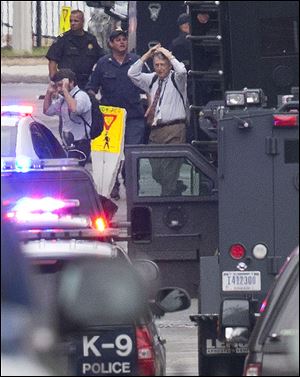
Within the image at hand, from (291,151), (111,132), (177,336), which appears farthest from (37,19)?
(111,132)

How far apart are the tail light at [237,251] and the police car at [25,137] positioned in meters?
1.88

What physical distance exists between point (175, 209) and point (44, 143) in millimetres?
1622

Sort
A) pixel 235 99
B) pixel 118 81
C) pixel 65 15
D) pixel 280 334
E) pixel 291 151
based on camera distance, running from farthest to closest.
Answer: pixel 118 81
pixel 65 15
pixel 235 99
pixel 291 151
pixel 280 334

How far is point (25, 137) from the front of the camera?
12078 millimetres

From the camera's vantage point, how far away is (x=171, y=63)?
646 inches

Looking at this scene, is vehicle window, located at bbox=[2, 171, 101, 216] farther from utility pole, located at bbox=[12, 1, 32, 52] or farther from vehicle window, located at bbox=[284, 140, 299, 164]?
utility pole, located at bbox=[12, 1, 32, 52]

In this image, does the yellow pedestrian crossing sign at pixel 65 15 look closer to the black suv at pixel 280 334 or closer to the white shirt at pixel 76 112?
the white shirt at pixel 76 112

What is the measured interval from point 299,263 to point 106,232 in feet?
6.70

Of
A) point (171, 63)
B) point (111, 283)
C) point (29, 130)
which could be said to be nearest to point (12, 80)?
point (111, 283)

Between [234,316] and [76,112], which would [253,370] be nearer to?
[234,316]

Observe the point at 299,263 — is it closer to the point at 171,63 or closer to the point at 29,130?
the point at 29,130

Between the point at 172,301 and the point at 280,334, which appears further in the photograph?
the point at 172,301

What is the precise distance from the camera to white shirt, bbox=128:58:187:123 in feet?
54.4

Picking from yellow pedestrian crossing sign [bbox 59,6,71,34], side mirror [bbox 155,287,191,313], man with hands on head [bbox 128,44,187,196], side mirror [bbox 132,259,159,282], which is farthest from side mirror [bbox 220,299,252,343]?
man with hands on head [bbox 128,44,187,196]
